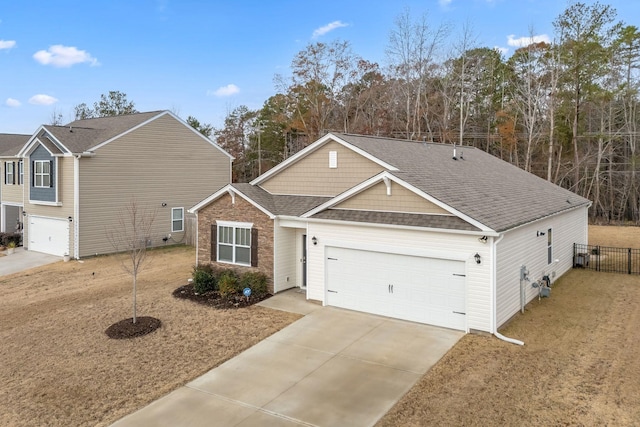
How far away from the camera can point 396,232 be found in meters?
11.9

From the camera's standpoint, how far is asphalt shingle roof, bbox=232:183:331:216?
14742 mm

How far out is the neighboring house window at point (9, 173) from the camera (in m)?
27.1

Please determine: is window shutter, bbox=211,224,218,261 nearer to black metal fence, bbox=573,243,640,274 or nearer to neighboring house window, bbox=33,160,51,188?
neighboring house window, bbox=33,160,51,188

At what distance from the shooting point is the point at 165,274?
1798 cm

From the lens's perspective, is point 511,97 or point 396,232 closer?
point 396,232

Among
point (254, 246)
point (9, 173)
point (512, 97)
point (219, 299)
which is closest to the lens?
point (219, 299)

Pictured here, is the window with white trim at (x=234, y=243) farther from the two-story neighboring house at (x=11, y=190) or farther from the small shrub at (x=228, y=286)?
the two-story neighboring house at (x=11, y=190)

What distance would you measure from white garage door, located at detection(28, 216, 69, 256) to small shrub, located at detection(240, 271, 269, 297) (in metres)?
12.4

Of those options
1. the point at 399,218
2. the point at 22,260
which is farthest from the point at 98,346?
the point at 22,260

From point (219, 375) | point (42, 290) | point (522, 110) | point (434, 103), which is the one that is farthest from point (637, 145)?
point (42, 290)

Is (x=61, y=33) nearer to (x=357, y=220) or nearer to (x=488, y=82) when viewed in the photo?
(x=357, y=220)

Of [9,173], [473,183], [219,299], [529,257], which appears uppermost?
[9,173]

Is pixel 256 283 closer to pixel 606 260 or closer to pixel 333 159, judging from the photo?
pixel 333 159

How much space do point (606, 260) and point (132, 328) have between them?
62.9 feet
